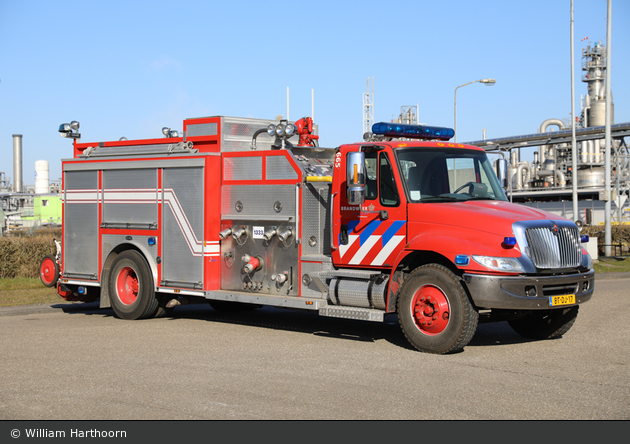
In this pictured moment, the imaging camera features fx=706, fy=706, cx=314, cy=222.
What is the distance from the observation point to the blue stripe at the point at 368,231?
1000 centimetres

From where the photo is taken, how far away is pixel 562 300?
8.93 metres

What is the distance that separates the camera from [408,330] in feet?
30.5

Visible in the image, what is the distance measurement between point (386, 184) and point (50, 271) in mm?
7709

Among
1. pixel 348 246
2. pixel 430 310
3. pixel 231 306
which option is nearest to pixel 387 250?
pixel 348 246

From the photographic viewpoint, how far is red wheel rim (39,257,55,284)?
14.1m

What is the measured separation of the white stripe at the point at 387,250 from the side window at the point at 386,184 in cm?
49

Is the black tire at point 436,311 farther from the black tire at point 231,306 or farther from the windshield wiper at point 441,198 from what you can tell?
the black tire at point 231,306

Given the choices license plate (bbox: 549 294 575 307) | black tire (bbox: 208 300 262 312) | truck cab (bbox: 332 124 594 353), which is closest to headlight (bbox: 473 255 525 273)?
truck cab (bbox: 332 124 594 353)

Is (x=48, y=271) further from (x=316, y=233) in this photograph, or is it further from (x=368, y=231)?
(x=368, y=231)

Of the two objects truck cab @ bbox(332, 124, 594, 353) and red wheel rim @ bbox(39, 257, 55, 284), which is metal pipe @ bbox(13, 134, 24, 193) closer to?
red wheel rim @ bbox(39, 257, 55, 284)

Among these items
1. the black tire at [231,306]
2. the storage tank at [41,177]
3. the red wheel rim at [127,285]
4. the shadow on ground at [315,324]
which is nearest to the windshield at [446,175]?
the shadow on ground at [315,324]

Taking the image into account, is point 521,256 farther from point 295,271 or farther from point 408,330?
point 295,271
